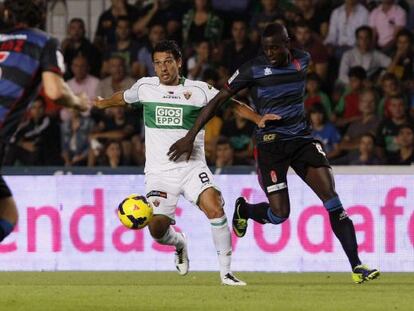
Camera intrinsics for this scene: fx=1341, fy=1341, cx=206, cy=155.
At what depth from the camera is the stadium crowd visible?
1670 centimetres

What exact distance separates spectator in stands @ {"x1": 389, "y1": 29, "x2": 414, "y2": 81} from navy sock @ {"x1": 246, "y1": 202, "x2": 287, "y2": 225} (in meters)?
5.15

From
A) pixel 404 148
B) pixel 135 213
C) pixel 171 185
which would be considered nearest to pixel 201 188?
pixel 171 185

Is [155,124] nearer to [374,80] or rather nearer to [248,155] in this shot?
[248,155]

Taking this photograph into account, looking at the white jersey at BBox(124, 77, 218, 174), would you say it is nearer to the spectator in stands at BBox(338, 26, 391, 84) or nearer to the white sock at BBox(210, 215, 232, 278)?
the white sock at BBox(210, 215, 232, 278)

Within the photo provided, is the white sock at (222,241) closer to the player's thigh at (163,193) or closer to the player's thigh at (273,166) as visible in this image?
the player's thigh at (163,193)

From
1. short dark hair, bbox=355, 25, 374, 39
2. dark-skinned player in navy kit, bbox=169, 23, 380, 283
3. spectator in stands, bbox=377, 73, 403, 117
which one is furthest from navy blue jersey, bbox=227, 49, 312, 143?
short dark hair, bbox=355, 25, 374, 39

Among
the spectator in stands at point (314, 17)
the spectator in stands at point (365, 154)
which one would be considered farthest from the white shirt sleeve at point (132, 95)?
the spectator in stands at point (314, 17)

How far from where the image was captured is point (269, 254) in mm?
14820

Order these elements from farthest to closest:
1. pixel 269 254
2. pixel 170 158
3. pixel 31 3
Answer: pixel 269 254 → pixel 170 158 → pixel 31 3

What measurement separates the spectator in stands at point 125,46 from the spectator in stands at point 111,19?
0.13 metres

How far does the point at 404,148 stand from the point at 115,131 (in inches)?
149

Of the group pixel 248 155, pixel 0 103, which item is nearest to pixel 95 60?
pixel 248 155

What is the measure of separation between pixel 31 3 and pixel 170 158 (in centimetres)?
354

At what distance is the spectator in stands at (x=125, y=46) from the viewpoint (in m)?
18.6
